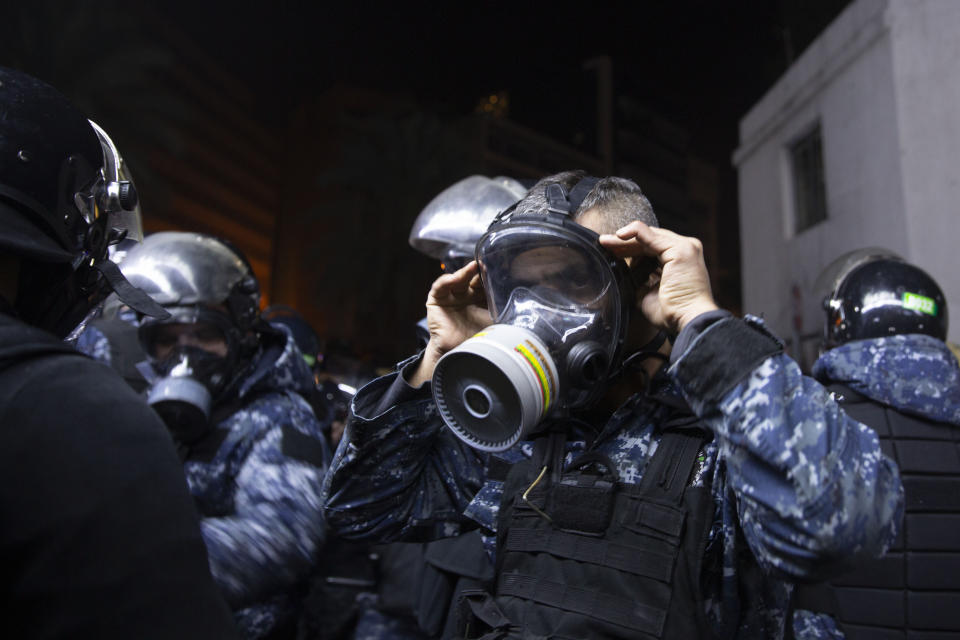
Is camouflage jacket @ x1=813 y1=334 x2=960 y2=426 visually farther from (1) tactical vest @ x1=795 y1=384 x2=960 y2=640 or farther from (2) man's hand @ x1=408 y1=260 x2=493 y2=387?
(2) man's hand @ x1=408 y1=260 x2=493 y2=387

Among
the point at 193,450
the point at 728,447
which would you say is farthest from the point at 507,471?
the point at 193,450

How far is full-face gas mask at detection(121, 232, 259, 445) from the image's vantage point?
2723 millimetres

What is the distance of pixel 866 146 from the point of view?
8.64m

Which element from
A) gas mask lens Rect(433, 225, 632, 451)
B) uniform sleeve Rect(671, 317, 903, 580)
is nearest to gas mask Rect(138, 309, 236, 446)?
gas mask lens Rect(433, 225, 632, 451)

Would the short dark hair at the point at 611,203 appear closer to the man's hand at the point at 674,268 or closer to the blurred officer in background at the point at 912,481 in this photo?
the man's hand at the point at 674,268

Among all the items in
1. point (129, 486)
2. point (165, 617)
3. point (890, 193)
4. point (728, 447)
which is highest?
point (890, 193)

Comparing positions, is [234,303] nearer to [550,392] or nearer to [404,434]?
[404,434]

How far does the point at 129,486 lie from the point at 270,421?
5.97 feet

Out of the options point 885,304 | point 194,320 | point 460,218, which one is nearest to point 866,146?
point 885,304

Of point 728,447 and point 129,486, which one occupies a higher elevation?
point 728,447

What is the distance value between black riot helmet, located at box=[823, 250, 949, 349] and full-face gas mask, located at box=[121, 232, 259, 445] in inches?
108

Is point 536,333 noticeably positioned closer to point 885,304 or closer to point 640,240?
point 640,240

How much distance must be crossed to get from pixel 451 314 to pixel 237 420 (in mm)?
1304

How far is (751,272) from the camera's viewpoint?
12.2 meters
